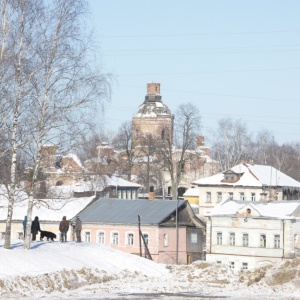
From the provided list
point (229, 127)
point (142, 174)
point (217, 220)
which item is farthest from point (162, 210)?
point (229, 127)

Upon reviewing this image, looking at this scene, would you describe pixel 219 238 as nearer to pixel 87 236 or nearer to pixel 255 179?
pixel 87 236

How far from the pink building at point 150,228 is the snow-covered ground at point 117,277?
18853 millimetres

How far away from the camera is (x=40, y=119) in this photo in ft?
97.5

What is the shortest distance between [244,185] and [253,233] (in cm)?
1865

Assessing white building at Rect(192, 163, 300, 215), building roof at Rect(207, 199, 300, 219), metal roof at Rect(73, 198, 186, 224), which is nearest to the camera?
metal roof at Rect(73, 198, 186, 224)

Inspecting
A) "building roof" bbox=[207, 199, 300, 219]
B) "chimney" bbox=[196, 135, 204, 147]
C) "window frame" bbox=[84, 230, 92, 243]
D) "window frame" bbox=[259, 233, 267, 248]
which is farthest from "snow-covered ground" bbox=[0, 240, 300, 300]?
"chimney" bbox=[196, 135, 204, 147]

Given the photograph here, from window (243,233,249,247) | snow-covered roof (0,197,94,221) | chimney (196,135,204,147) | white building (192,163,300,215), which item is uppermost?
chimney (196,135,204,147)

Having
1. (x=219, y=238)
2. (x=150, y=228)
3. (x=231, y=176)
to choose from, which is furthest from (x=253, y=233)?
(x=231, y=176)

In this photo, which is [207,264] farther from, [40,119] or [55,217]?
[55,217]

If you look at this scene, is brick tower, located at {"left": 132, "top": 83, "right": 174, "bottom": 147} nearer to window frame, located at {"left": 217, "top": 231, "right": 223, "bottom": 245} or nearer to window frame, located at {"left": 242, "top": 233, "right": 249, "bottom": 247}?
window frame, located at {"left": 217, "top": 231, "right": 223, "bottom": 245}

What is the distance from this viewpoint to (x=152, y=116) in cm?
12050

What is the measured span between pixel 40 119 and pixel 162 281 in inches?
287

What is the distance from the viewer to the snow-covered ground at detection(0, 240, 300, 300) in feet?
87.0

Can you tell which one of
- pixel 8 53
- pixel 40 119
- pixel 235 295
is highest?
pixel 8 53
